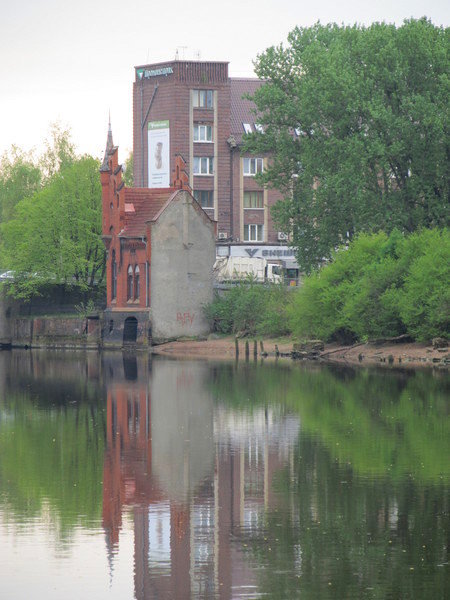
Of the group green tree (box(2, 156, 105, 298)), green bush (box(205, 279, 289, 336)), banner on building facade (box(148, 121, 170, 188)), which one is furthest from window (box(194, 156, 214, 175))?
green bush (box(205, 279, 289, 336))

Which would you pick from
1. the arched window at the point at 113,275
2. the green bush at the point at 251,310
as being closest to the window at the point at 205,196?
the arched window at the point at 113,275

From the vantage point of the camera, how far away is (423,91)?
2886 inches

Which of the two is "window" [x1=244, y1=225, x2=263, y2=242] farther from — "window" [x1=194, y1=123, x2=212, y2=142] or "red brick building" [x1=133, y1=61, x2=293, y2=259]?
"window" [x1=194, y1=123, x2=212, y2=142]

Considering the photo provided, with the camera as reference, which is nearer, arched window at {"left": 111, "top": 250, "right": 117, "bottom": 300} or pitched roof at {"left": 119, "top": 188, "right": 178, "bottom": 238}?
pitched roof at {"left": 119, "top": 188, "right": 178, "bottom": 238}

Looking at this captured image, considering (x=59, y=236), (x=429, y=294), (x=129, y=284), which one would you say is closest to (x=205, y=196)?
(x=59, y=236)

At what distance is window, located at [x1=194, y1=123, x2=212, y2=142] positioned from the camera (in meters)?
→ 108

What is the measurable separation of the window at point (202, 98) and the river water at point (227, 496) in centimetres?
6735

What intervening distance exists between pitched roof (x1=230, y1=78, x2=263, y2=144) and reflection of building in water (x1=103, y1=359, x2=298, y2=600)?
6989 cm

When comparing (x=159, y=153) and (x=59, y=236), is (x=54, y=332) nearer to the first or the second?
(x=59, y=236)

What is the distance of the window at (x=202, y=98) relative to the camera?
107 metres

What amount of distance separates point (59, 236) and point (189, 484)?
240 feet

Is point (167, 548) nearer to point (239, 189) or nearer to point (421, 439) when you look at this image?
point (421, 439)

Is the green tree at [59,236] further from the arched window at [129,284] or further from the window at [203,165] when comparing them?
the window at [203,165]

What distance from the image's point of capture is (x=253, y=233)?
110 meters
